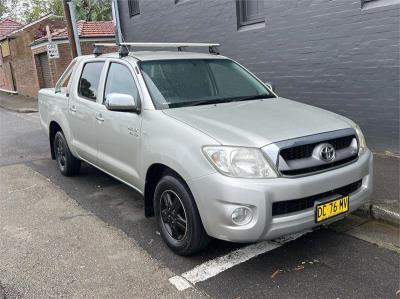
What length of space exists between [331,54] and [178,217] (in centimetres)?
439

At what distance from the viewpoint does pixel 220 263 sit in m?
3.72

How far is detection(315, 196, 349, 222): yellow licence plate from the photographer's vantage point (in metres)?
3.43

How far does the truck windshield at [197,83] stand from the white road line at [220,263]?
145 centimetres

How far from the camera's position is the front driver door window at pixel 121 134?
431 centimetres

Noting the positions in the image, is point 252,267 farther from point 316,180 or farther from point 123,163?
point 123,163

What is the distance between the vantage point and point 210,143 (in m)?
3.37

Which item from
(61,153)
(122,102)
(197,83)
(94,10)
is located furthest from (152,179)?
(94,10)

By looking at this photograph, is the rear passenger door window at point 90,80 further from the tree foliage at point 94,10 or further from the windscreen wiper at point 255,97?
the tree foliage at point 94,10

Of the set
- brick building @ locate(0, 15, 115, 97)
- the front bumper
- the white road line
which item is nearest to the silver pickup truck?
the front bumper

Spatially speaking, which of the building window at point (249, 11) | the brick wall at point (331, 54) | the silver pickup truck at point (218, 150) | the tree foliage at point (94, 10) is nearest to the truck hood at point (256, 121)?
the silver pickup truck at point (218, 150)

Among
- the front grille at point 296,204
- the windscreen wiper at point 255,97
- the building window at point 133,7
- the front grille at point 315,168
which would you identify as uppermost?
the building window at point 133,7

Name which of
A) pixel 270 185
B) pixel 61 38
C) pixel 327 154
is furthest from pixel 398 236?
pixel 61 38

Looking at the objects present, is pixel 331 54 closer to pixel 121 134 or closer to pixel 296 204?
pixel 121 134

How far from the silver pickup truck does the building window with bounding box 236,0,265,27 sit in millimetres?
3648
